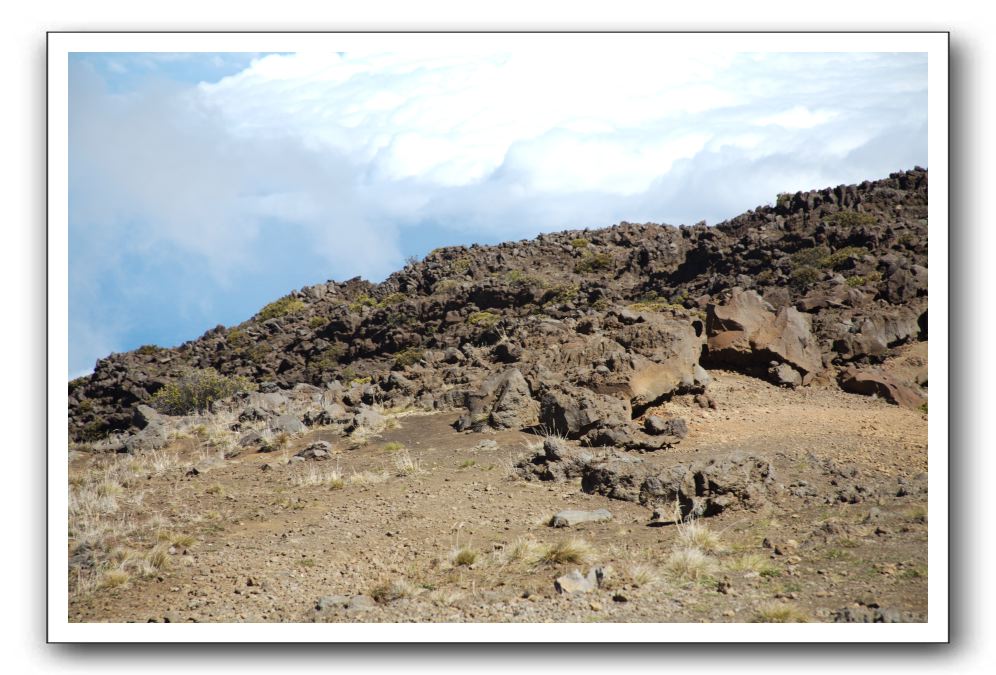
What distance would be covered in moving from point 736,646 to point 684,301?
77.5 feet

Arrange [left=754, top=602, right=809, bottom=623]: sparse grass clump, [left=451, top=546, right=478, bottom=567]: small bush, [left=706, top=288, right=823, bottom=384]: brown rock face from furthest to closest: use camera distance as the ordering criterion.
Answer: [left=706, top=288, right=823, bottom=384]: brown rock face, [left=451, top=546, right=478, bottom=567]: small bush, [left=754, top=602, right=809, bottom=623]: sparse grass clump

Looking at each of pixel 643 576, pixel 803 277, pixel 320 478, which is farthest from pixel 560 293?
pixel 643 576

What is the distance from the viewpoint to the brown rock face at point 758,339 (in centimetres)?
1390

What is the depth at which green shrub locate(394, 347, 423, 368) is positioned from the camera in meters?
25.5

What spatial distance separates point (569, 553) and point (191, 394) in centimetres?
1707

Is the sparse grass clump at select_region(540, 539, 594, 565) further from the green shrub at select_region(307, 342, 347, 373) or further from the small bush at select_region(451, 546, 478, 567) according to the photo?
the green shrub at select_region(307, 342, 347, 373)

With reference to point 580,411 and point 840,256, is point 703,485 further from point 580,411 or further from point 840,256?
point 840,256

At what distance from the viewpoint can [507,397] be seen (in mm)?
12891

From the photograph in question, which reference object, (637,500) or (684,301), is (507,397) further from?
(684,301)

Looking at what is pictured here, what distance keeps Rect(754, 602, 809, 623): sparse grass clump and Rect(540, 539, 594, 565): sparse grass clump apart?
1.52 m

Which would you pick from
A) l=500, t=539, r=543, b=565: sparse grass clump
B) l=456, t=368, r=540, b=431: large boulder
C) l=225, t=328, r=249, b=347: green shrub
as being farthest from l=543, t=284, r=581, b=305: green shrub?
l=500, t=539, r=543, b=565: sparse grass clump

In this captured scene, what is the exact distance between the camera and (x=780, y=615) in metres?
5.91

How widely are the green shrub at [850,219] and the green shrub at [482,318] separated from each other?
1442 cm
